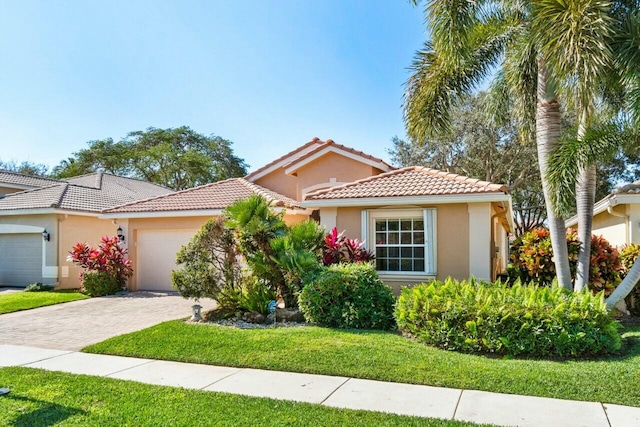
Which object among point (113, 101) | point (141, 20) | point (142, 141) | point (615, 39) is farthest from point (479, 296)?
point (142, 141)

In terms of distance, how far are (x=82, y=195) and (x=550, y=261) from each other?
1934 centimetres

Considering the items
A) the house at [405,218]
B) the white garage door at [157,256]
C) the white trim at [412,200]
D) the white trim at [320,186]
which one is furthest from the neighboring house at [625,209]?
the white garage door at [157,256]

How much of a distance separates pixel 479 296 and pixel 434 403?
3138mm

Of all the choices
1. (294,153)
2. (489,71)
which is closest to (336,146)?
(294,153)

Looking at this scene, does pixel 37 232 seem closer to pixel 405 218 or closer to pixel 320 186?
pixel 320 186

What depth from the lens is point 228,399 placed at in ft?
17.8

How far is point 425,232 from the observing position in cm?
1162

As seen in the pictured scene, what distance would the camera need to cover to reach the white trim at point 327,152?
1656 cm

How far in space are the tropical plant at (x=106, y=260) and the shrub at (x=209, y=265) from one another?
6.51 m

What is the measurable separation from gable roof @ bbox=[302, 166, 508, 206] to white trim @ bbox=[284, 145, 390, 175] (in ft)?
9.33

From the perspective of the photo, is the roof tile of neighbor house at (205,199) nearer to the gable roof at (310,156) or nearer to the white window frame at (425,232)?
the gable roof at (310,156)

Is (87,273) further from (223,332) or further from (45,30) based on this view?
(223,332)

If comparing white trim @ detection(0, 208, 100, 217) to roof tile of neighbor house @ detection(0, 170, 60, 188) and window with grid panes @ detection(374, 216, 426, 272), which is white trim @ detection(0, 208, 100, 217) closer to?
roof tile of neighbor house @ detection(0, 170, 60, 188)

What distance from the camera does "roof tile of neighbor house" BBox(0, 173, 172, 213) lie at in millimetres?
18094
